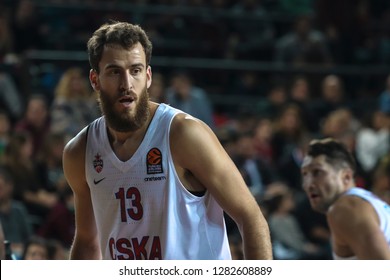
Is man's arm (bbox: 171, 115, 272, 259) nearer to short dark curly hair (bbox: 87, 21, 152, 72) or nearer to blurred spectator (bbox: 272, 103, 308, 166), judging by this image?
short dark curly hair (bbox: 87, 21, 152, 72)

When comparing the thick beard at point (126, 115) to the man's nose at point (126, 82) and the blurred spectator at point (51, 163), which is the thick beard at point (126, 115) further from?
the blurred spectator at point (51, 163)

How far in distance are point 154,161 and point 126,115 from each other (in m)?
0.27

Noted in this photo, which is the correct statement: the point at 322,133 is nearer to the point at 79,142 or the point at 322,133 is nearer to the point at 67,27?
the point at 67,27

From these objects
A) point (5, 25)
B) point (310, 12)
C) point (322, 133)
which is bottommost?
point (322, 133)

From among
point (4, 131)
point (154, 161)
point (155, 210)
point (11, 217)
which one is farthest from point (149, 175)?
point (4, 131)

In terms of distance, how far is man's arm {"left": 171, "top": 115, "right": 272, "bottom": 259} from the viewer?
4312 mm

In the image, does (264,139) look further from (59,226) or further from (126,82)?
(126,82)

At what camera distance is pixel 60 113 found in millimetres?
10711

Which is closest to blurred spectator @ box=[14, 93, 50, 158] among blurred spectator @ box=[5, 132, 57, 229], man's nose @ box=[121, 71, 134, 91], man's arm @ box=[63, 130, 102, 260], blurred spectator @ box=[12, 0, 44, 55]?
blurred spectator @ box=[5, 132, 57, 229]

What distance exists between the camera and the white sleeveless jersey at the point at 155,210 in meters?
4.56
